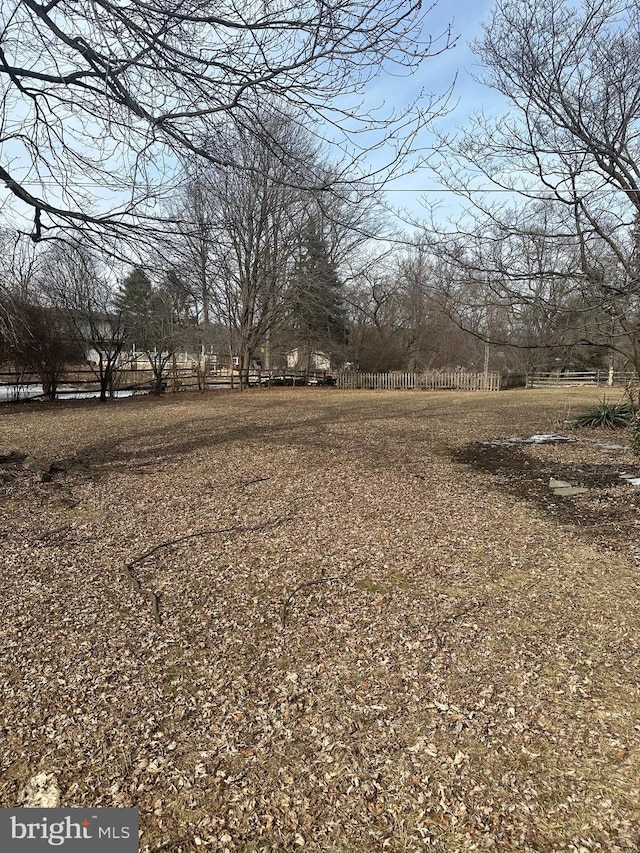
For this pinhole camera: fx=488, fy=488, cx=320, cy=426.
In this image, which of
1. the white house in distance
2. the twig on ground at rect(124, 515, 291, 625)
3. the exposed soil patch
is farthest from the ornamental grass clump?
the white house in distance

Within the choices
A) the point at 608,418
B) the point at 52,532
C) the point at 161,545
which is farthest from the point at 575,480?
the point at 52,532

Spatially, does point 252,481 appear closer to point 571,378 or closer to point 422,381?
point 422,381

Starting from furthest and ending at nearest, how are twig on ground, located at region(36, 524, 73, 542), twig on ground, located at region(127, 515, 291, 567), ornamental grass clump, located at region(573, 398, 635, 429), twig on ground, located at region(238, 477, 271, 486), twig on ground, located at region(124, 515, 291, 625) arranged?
ornamental grass clump, located at region(573, 398, 635, 429) → twig on ground, located at region(238, 477, 271, 486) → twig on ground, located at region(36, 524, 73, 542) → twig on ground, located at region(127, 515, 291, 567) → twig on ground, located at region(124, 515, 291, 625)

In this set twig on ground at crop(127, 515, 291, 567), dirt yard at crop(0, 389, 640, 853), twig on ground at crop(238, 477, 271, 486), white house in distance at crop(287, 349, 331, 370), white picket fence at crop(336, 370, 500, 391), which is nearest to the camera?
dirt yard at crop(0, 389, 640, 853)

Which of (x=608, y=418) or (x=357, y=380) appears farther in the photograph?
(x=357, y=380)

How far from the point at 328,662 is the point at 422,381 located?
81.4 ft

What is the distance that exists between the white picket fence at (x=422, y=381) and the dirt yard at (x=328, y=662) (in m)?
20.7

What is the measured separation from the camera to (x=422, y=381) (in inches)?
1039

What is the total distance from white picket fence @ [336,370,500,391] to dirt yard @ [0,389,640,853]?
20.7 m

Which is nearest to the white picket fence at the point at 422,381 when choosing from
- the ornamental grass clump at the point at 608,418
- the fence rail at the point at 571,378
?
the fence rail at the point at 571,378

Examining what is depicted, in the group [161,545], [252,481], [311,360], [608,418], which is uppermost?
[311,360]

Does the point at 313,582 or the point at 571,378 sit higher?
the point at 571,378

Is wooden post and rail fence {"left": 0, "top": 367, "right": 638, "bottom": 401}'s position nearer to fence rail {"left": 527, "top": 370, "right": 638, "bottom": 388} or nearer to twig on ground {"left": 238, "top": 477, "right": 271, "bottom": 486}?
fence rail {"left": 527, "top": 370, "right": 638, "bottom": 388}

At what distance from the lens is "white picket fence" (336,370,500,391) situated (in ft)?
84.1
